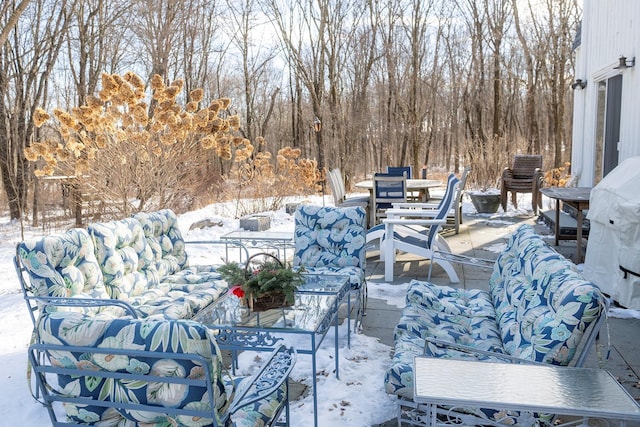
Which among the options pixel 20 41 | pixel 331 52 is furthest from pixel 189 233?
pixel 20 41

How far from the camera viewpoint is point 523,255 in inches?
122

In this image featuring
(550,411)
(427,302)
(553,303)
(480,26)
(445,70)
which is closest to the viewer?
(550,411)

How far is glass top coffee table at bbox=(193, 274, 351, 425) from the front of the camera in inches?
114

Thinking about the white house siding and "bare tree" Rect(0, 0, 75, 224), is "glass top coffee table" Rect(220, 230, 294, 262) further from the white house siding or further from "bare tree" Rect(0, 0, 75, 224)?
"bare tree" Rect(0, 0, 75, 224)

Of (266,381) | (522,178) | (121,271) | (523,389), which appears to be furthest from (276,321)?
(522,178)

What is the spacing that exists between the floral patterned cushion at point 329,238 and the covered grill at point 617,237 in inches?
82.4

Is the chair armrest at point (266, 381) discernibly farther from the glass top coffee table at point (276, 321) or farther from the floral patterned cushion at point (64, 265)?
the floral patterned cushion at point (64, 265)

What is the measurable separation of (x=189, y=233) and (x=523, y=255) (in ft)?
21.3

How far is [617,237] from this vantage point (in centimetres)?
450

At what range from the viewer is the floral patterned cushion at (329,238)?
4.62 meters

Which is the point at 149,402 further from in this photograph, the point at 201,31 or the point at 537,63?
the point at 537,63

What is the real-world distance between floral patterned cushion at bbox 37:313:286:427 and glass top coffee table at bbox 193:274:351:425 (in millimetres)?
1081

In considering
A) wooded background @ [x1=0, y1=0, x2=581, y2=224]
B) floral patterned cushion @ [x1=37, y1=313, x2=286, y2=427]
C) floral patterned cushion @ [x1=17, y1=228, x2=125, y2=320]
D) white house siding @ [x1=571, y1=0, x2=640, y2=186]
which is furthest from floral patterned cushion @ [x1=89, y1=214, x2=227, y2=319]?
wooded background @ [x1=0, y1=0, x2=581, y2=224]

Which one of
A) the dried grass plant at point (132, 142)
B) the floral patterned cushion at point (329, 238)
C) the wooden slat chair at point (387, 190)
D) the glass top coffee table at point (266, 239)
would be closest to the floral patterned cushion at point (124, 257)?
the floral patterned cushion at point (329, 238)
